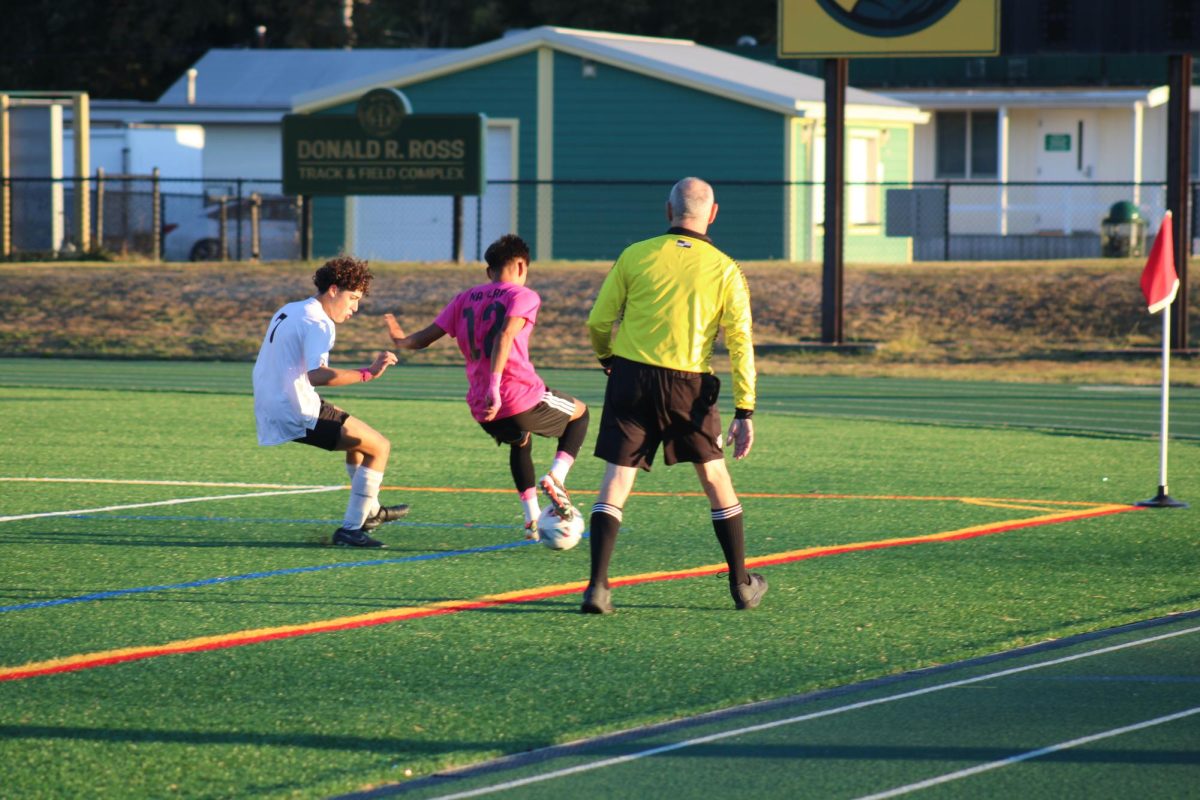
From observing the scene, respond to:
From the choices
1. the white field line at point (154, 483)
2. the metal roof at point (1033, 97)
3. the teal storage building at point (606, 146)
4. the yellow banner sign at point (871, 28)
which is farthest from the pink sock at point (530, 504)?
the metal roof at point (1033, 97)

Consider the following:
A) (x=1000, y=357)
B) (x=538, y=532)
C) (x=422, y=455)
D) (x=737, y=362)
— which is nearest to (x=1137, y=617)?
(x=737, y=362)

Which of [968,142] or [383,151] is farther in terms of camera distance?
[968,142]

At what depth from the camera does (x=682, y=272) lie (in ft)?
25.1

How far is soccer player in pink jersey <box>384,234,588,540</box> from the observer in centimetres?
905

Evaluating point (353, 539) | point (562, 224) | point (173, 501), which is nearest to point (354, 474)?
point (353, 539)

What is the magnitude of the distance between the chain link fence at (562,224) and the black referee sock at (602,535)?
23.7 metres

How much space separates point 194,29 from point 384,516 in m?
53.8

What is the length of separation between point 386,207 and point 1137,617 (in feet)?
97.1

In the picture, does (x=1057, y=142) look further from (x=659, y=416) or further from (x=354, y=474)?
(x=659, y=416)

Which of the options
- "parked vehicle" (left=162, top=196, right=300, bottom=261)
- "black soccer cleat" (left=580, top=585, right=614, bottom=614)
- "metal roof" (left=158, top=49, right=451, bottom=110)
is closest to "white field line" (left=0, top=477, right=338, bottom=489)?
"black soccer cleat" (left=580, top=585, right=614, bottom=614)

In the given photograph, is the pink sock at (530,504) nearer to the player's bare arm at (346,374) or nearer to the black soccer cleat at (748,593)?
the player's bare arm at (346,374)

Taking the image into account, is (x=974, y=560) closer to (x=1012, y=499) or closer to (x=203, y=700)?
(x=1012, y=499)

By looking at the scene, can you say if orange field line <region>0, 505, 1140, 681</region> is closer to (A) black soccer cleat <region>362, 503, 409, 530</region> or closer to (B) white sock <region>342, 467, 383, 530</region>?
(B) white sock <region>342, 467, 383, 530</region>

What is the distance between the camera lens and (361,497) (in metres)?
9.60
